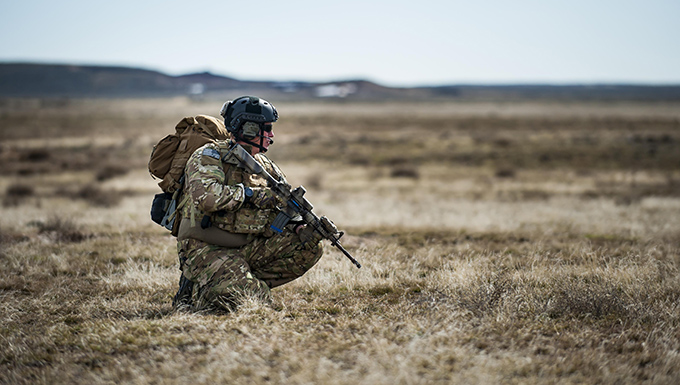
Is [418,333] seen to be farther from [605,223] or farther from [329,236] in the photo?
[605,223]

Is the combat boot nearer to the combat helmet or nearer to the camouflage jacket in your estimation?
the camouflage jacket

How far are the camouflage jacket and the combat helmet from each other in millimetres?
199

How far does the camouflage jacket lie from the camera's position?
15.6 feet

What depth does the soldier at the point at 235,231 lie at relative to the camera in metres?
4.83

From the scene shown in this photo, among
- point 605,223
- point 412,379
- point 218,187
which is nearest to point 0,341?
point 218,187

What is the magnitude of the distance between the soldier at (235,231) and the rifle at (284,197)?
89 mm

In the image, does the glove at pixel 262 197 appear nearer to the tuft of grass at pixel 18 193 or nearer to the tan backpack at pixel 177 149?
the tan backpack at pixel 177 149

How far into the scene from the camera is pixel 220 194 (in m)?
4.74

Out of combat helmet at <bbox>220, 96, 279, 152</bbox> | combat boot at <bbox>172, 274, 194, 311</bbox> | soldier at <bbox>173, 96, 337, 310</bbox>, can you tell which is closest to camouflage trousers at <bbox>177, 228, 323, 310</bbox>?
soldier at <bbox>173, 96, 337, 310</bbox>

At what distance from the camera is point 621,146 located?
3409 cm

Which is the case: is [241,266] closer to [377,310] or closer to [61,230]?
[377,310]

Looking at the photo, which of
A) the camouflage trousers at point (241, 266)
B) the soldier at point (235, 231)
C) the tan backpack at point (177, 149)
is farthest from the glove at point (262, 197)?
the tan backpack at point (177, 149)

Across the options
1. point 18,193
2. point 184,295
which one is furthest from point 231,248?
point 18,193

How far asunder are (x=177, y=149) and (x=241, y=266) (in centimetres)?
152
